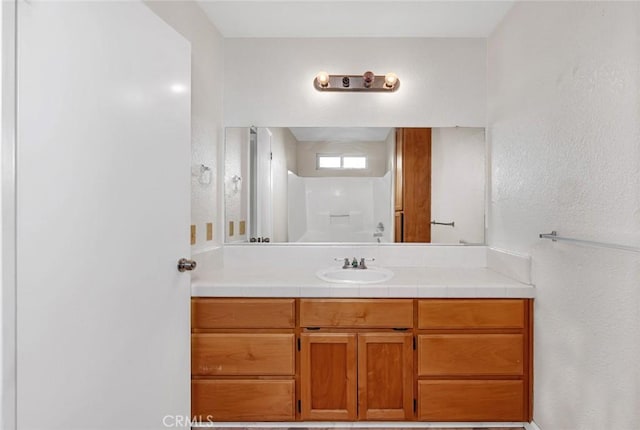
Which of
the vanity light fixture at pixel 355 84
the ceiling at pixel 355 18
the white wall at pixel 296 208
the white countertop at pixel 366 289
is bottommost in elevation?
the white countertop at pixel 366 289

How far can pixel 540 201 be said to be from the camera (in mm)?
1812

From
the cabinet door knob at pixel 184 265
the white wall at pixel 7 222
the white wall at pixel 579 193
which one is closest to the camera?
the white wall at pixel 7 222

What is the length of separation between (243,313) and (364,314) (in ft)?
2.04

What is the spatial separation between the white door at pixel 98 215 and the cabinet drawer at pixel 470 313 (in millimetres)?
1210

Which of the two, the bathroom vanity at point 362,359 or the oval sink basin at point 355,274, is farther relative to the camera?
the oval sink basin at point 355,274

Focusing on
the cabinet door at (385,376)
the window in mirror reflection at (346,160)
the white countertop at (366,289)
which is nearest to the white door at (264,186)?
the window in mirror reflection at (346,160)

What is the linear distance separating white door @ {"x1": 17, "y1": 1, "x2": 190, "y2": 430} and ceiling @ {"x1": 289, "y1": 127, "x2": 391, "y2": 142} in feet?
3.62

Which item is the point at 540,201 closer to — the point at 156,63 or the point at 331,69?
the point at 331,69

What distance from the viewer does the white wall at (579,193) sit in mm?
1285

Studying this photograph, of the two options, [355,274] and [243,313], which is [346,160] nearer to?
[355,274]

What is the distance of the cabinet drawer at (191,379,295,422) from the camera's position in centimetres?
194

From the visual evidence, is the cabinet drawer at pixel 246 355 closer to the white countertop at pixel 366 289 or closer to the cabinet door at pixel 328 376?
the cabinet door at pixel 328 376

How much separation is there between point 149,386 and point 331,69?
2112 mm

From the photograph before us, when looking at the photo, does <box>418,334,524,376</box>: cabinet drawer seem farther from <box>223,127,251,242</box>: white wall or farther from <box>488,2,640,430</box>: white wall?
<box>223,127,251,242</box>: white wall
